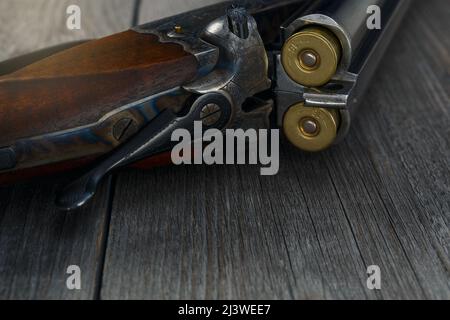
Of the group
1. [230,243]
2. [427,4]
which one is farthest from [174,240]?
[427,4]

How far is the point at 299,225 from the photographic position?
1287mm

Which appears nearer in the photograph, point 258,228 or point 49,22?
point 258,228

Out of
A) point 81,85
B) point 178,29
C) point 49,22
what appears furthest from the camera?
point 49,22

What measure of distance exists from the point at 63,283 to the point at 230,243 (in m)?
0.29

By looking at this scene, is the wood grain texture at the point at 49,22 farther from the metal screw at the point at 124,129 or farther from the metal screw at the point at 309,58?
the metal screw at the point at 309,58

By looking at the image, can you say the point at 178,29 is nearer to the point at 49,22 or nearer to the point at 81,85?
the point at 81,85

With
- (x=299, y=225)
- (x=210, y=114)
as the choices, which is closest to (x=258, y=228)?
(x=299, y=225)

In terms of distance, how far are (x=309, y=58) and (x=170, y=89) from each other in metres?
0.26

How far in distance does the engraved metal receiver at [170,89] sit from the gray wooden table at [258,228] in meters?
0.10

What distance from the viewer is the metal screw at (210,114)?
1.28 metres

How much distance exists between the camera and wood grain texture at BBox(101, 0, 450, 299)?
45.5 inches

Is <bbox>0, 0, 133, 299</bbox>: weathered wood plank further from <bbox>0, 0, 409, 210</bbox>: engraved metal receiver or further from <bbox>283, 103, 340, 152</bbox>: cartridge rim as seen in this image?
<bbox>283, 103, 340, 152</bbox>: cartridge rim

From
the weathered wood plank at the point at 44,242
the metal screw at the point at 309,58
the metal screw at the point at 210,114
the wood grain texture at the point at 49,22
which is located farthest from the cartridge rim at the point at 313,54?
the wood grain texture at the point at 49,22

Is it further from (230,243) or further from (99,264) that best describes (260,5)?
(99,264)
